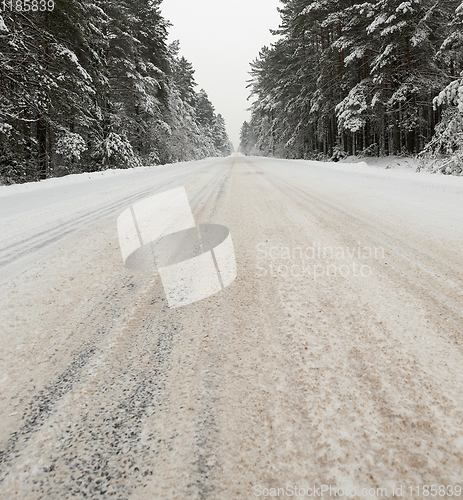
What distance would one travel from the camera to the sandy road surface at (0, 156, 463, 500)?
2.67 ft

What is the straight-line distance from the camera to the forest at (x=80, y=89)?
8.66m

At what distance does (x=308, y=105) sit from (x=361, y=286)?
82.8ft

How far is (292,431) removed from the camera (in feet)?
3.03

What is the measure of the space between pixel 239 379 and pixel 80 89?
479 inches

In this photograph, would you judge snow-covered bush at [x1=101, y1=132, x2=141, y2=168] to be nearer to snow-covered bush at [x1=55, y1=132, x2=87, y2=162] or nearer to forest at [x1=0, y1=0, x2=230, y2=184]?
forest at [x1=0, y1=0, x2=230, y2=184]

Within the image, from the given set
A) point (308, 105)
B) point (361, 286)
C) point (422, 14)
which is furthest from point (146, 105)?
point (361, 286)

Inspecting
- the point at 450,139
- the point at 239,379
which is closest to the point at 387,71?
the point at 450,139

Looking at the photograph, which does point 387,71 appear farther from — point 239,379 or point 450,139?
point 239,379

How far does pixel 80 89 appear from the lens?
10133mm

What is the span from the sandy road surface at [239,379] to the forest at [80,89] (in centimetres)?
875

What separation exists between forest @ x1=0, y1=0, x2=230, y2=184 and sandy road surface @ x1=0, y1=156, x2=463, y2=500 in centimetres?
875

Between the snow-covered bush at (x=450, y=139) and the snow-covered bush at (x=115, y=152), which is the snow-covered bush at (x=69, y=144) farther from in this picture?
the snow-covered bush at (x=450, y=139)

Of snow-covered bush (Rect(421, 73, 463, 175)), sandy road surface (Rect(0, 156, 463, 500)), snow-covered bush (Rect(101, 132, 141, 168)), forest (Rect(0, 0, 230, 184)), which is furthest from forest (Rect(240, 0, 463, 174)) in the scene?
snow-covered bush (Rect(101, 132, 141, 168))

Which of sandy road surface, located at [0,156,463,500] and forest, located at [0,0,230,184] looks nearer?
sandy road surface, located at [0,156,463,500]
